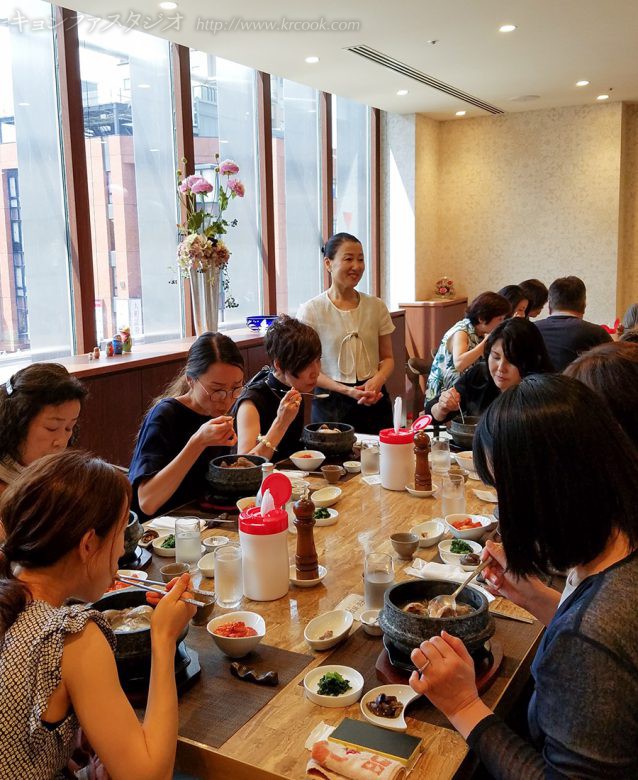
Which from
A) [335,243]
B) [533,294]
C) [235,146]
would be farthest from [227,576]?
[235,146]

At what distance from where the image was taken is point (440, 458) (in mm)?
2609

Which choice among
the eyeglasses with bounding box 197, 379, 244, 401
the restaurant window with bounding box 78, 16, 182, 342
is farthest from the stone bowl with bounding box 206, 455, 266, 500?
the restaurant window with bounding box 78, 16, 182, 342

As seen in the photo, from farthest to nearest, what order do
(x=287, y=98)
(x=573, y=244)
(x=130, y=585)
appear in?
(x=573, y=244) < (x=287, y=98) < (x=130, y=585)

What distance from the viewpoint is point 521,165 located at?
7.53 m

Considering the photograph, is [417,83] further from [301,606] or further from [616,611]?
[616,611]

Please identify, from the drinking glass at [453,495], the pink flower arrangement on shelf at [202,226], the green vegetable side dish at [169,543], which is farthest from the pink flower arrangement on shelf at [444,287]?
the green vegetable side dish at [169,543]

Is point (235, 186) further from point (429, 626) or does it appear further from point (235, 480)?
point (429, 626)

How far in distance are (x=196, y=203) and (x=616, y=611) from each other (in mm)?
4254

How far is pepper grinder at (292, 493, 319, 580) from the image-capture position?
173 centimetres

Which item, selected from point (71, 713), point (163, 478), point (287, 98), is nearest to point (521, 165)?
point (287, 98)

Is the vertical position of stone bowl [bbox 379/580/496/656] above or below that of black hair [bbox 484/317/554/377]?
below

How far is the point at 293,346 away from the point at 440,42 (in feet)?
10.0

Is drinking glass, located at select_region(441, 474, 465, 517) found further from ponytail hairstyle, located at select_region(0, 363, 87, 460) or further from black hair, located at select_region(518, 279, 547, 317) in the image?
black hair, located at select_region(518, 279, 547, 317)

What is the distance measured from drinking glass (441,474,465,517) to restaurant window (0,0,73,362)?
284 centimetres
